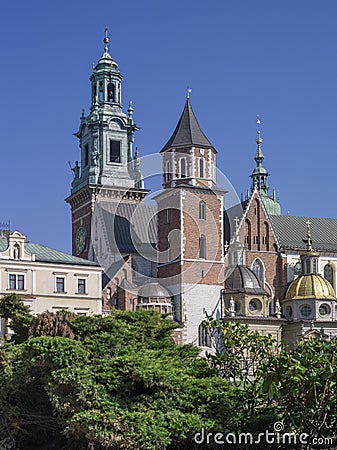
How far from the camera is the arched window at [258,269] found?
7519 centimetres

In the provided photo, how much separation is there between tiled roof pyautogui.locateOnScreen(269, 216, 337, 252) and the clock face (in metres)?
15.5

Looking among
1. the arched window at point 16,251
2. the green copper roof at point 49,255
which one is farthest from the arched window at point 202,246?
the arched window at point 16,251

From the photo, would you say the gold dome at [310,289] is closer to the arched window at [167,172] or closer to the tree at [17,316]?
the arched window at [167,172]

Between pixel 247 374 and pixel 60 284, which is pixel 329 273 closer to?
pixel 60 284

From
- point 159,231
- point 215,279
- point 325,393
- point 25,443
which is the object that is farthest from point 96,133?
point 325,393

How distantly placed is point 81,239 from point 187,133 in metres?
13.7

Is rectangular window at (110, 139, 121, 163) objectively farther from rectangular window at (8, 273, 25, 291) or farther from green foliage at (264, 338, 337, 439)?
green foliage at (264, 338, 337, 439)

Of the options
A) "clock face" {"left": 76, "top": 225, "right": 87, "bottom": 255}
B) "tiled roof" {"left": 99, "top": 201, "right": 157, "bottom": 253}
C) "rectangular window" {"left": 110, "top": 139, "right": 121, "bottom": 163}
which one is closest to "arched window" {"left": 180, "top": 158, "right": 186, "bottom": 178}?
"tiled roof" {"left": 99, "top": 201, "right": 157, "bottom": 253}

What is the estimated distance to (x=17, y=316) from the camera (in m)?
41.4

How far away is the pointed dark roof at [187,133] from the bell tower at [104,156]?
29.4ft

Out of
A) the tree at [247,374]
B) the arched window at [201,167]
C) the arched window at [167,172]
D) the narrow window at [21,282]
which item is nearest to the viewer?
the tree at [247,374]

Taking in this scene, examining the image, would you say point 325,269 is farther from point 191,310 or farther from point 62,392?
point 62,392

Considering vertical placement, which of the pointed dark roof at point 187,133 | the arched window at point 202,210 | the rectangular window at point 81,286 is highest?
the pointed dark roof at point 187,133

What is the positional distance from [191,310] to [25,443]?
31981mm
